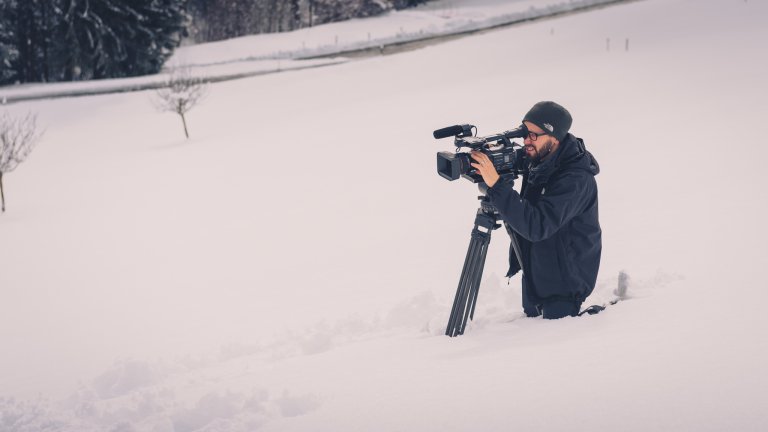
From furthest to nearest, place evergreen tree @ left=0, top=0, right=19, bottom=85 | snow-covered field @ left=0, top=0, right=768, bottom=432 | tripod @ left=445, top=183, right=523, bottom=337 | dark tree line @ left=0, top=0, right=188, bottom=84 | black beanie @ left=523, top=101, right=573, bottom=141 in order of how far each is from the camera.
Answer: dark tree line @ left=0, top=0, right=188, bottom=84
evergreen tree @ left=0, top=0, right=19, bottom=85
tripod @ left=445, top=183, right=523, bottom=337
black beanie @ left=523, top=101, right=573, bottom=141
snow-covered field @ left=0, top=0, right=768, bottom=432

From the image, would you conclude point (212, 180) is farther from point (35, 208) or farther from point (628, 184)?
point (628, 184)

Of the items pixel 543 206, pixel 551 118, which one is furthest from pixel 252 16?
pixel 543 206

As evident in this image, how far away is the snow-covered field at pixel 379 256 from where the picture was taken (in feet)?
9.02

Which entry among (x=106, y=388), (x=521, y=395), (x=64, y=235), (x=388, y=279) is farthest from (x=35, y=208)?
(x=521, y=395)

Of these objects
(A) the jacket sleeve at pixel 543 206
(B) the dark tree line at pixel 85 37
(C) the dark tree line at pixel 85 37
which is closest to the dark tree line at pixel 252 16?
(C) the dark tree line at pixel 85 37

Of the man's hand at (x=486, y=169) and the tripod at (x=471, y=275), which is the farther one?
the tripod at (x=471, y=275)

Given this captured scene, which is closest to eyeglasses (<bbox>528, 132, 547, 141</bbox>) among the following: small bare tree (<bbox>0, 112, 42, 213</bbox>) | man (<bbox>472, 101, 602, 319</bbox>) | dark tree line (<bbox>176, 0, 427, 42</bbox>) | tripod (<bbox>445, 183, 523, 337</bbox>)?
man (<bbox>472, 101, 602, 319</bbox>)

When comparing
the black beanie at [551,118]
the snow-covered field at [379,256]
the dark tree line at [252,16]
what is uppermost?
the dark tree line at [252,16]

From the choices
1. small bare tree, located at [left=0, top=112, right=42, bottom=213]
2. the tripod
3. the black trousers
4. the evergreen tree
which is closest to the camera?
the black trousers

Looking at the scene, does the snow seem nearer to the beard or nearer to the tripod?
the tripod

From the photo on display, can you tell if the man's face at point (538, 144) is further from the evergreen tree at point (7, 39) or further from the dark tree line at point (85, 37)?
the evergreen tree at point (7, 39)

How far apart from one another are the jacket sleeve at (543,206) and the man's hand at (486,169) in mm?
32

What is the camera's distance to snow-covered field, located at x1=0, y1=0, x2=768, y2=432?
9.02ft

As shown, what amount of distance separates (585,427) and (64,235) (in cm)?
1275
